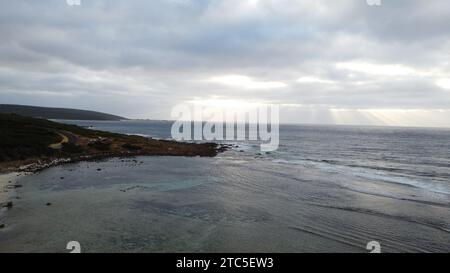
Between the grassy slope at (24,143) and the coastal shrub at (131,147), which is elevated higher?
the grassy slope at (24,143)

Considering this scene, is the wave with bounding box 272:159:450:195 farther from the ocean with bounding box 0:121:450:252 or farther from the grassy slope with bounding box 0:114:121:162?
the grassy slope with bounding box 0:114:121:162

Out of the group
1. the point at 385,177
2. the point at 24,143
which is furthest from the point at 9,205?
the point at 385,177

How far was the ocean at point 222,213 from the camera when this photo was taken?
1850cm

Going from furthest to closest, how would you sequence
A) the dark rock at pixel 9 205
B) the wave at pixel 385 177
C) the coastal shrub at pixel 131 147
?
the coastal shrub at pixel 131 147 → the wave at pixel 385 177 → the dark rock at pixel 9 205

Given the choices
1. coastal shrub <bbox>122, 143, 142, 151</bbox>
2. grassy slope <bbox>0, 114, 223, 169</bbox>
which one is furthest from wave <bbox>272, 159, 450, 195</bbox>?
coastal shrub <bbox>122, 143, 142, 151</bbox>

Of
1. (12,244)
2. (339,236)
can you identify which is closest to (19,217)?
(12,244)

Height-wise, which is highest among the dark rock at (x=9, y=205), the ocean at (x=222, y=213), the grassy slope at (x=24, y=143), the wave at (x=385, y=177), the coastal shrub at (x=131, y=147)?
the grassy slope at (x=24, y=143)

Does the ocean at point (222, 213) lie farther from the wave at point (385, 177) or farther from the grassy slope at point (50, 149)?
the grassy slope at point (50, 149)

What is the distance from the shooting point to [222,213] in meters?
24.8

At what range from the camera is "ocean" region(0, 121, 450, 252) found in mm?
18500

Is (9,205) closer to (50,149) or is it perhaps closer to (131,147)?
(50,149)

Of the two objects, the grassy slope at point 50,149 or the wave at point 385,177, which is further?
the grassy slope at point 50,149

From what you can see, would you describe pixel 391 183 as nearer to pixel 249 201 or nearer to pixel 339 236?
pixel 249 201

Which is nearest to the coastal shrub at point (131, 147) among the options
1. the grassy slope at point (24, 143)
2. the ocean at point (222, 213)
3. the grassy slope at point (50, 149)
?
the grassy slope at point (50, 149)
